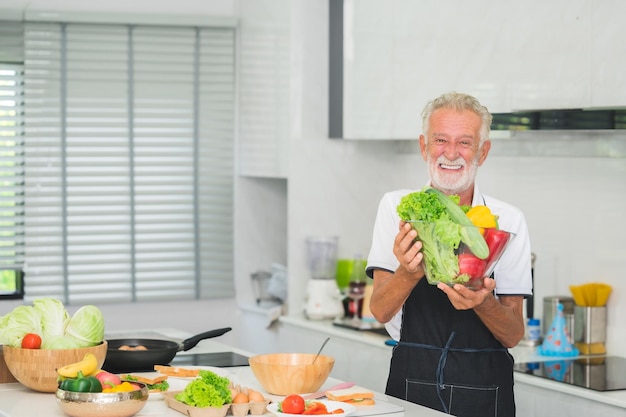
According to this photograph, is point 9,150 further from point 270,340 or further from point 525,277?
point 525,277

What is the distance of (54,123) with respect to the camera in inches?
194

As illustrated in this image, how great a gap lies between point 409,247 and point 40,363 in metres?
0.94

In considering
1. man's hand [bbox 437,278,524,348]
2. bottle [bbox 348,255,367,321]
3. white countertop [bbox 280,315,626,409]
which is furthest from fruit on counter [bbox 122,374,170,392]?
bottle [bbox 348,255,367,321]

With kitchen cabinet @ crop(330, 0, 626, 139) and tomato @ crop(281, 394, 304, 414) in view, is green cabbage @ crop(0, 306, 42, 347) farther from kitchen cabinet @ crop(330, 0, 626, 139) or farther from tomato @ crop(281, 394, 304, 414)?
kitchen cabinet @ crop(330, 0, 626, 139)

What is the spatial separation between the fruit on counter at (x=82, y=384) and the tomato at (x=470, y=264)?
843 millimetres

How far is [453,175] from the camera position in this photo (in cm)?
262

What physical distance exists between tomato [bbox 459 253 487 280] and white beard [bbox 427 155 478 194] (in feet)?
1.35

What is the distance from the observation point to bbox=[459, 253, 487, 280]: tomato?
2232mm

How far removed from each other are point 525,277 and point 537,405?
79 cm

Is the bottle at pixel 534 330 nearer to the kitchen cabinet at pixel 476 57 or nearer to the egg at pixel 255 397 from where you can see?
the kitchen cabinet at pixel 476 57

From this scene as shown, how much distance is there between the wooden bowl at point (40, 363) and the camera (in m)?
2.46

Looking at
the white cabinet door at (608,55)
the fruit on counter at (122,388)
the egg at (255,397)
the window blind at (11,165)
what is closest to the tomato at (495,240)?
the egg at (255,397)

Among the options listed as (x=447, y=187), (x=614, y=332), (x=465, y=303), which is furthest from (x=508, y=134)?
(x=465, y=303)

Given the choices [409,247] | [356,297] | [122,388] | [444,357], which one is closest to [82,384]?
[122,388]
